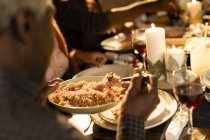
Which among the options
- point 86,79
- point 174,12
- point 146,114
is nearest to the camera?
point 146,114

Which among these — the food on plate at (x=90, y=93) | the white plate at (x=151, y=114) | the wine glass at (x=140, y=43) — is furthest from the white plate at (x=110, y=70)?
the white plate at (x=151, y=114)

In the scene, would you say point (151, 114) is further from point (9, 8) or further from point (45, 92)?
point (9, 8)

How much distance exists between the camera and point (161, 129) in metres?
1.22

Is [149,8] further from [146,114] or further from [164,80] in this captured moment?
[146,114]

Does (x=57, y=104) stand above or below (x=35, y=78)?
below

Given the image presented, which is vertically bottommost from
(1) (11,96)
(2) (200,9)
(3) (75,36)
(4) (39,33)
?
(3) (75,36)

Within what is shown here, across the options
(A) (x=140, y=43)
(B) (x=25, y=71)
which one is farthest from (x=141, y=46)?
(B) (x=25, y=71)

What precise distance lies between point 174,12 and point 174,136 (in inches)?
58.5

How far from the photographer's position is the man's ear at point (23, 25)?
2.37 feet

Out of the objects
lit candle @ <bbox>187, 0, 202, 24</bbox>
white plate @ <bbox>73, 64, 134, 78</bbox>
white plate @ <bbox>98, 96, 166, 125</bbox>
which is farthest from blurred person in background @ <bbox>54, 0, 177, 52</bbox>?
white plate @ <bbox>98, 96, 166, 125</bbox>

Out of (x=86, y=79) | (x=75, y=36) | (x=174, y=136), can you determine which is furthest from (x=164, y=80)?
(x=75, y=36)

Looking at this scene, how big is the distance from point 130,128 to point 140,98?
114mm

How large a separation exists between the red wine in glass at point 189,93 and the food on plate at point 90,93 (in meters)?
0.25

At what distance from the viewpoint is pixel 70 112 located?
130 cm
